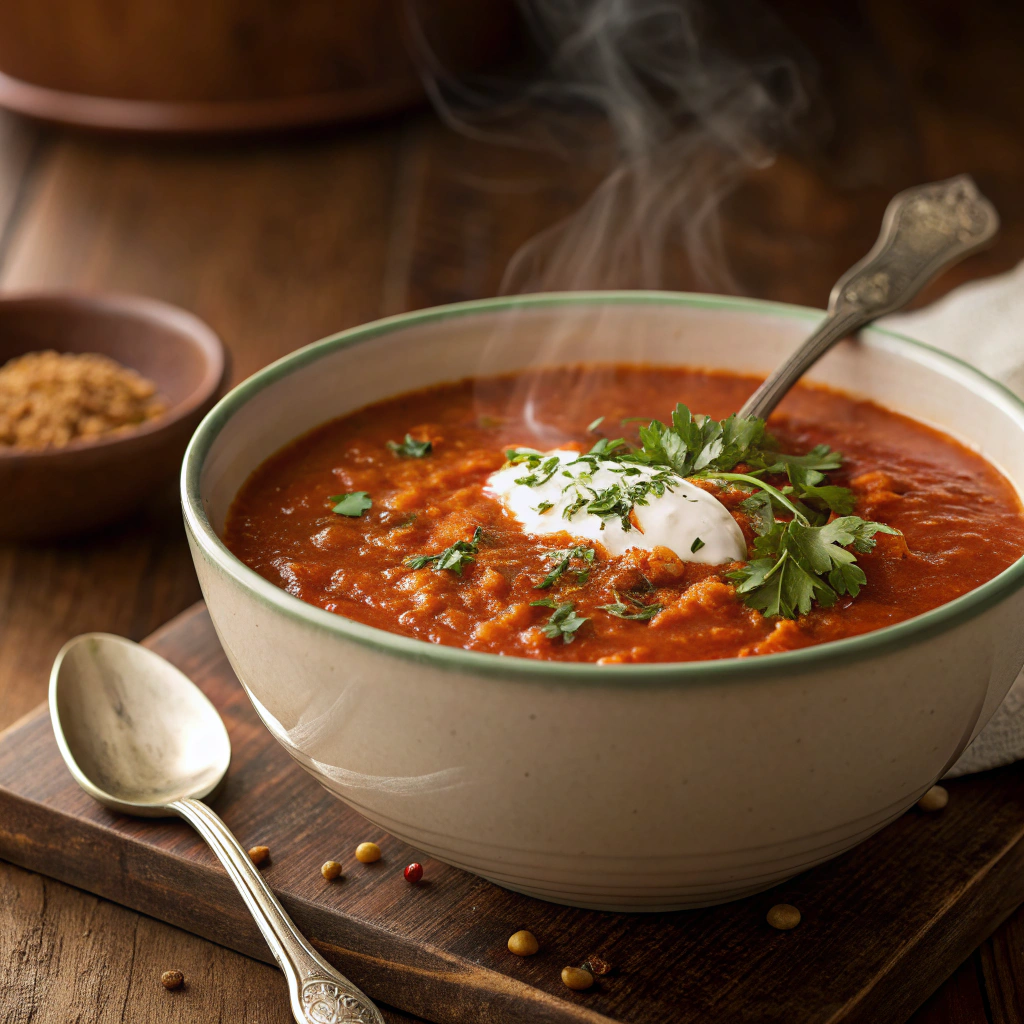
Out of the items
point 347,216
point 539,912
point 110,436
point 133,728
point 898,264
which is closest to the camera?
point 539,912

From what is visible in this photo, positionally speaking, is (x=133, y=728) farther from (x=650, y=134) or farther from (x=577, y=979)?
(x=650, y=134)

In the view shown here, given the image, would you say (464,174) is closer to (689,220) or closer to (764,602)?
(689,220)

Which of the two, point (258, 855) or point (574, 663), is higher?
point (574, 663)

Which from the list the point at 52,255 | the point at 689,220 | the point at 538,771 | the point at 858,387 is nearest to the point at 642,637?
the point at 538,771

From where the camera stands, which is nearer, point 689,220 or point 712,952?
point 712,952

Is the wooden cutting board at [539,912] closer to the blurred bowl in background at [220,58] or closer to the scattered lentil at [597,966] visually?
the scattered lentil at [597,966]

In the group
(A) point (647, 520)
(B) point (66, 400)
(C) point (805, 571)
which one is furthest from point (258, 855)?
(B) point (66, 400)
